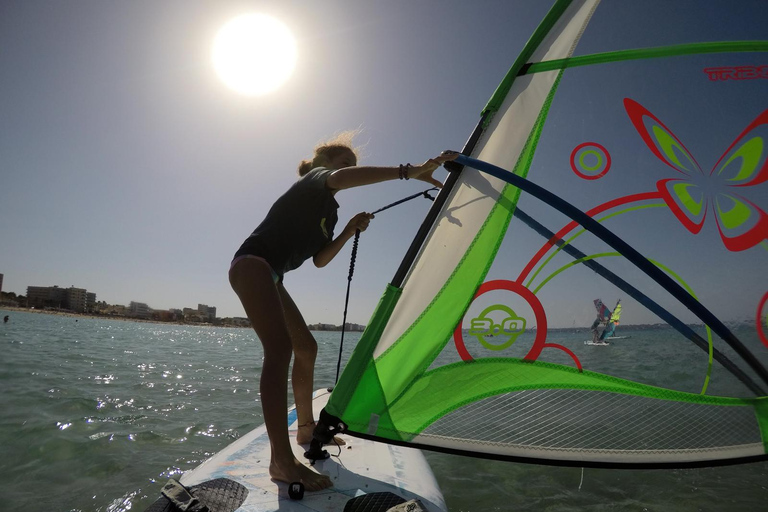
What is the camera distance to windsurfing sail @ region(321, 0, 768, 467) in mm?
1645

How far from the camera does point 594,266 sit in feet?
6.03

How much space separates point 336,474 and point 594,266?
1755 millimetres

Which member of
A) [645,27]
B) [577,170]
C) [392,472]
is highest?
[645,27]

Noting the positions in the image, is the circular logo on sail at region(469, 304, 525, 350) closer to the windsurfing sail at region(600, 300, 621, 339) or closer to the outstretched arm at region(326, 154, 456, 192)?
the windsurfing sail at region(600, 300, 621, 339)

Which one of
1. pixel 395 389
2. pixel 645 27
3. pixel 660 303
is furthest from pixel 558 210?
pixel 395 389

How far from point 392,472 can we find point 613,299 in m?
1.57

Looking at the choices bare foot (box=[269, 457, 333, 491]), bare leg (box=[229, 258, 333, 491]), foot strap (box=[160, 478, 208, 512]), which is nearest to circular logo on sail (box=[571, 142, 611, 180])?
bare leg (box=[229, 258, 333, 491])

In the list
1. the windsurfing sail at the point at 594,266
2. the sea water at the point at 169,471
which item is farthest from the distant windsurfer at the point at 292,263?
the sea water at the point at 169,471

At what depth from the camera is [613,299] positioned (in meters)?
1.81

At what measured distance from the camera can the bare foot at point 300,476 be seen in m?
1.91

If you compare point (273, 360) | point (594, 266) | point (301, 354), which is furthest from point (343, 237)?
point (594, 266)

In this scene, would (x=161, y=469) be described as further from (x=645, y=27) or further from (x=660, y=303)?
(x=645, y=27)

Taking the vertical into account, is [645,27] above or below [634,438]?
above

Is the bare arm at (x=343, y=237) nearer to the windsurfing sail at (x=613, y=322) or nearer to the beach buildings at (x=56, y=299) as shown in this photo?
the windsurfing sail at (x=613, y=322)
